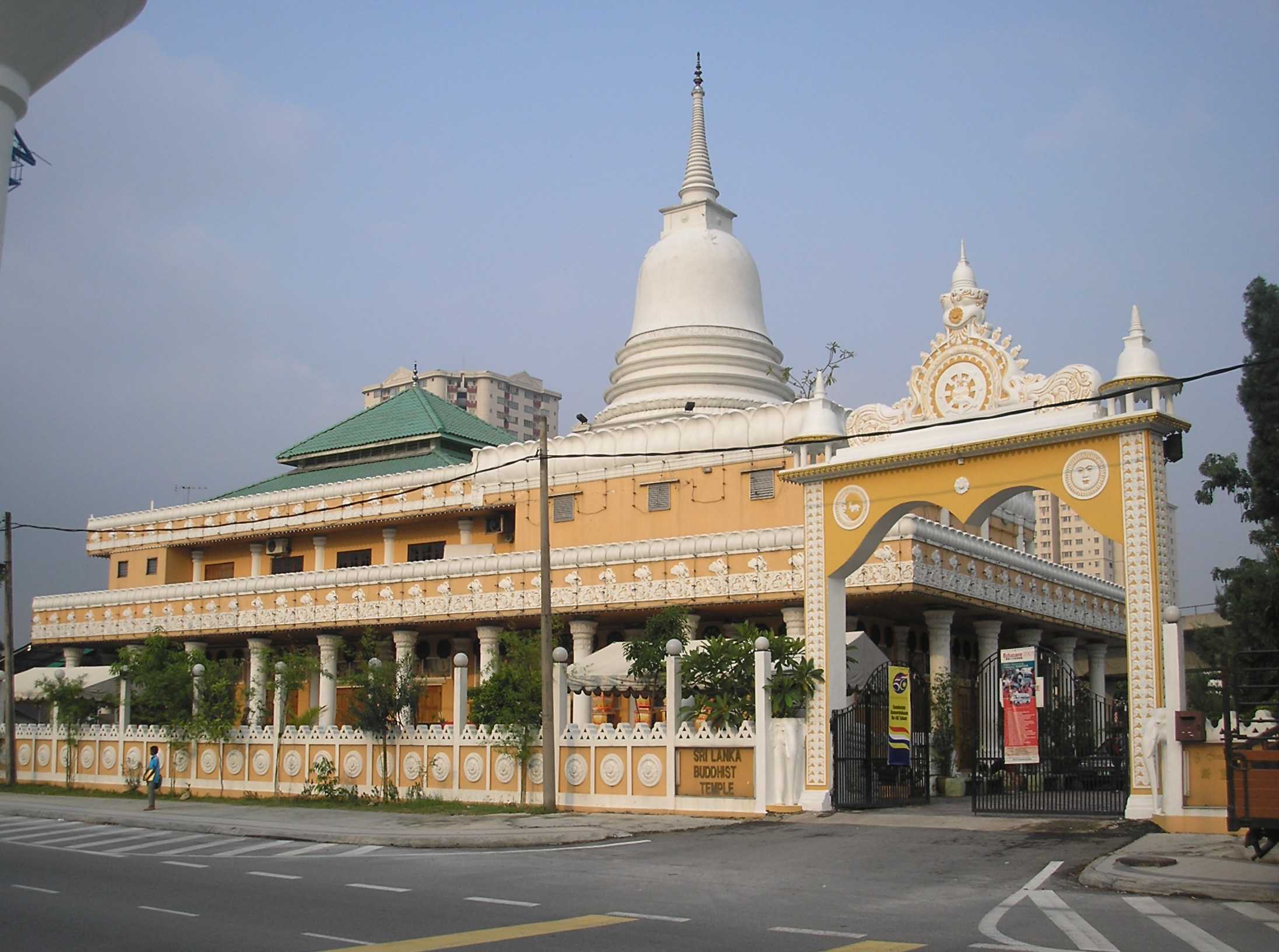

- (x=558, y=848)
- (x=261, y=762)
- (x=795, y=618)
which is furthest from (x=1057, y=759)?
(x=261, y=762)

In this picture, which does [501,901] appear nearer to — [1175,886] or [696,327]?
[1175,886]

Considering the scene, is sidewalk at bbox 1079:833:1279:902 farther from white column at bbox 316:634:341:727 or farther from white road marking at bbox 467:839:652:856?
white column at bbox 316:634:341:727

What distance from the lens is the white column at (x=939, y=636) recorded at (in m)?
31.1

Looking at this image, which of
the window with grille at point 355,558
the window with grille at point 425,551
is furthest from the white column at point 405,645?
the window with grille at point 355,558

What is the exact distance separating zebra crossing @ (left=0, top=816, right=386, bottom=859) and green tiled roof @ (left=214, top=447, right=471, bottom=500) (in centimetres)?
2207

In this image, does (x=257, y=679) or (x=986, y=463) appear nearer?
(x=986, y=463)

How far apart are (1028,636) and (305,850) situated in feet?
78.5

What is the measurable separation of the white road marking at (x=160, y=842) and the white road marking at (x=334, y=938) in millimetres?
8893

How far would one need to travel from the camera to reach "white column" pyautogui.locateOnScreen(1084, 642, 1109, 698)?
40562 millimetres

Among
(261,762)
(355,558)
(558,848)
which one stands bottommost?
(558,848)

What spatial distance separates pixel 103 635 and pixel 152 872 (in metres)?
33.9

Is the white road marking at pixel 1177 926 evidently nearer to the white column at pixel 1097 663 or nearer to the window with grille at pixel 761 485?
the window with grille at pixel 761 485

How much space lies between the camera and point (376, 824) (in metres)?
22.3

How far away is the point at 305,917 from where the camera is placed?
11.8 meters
